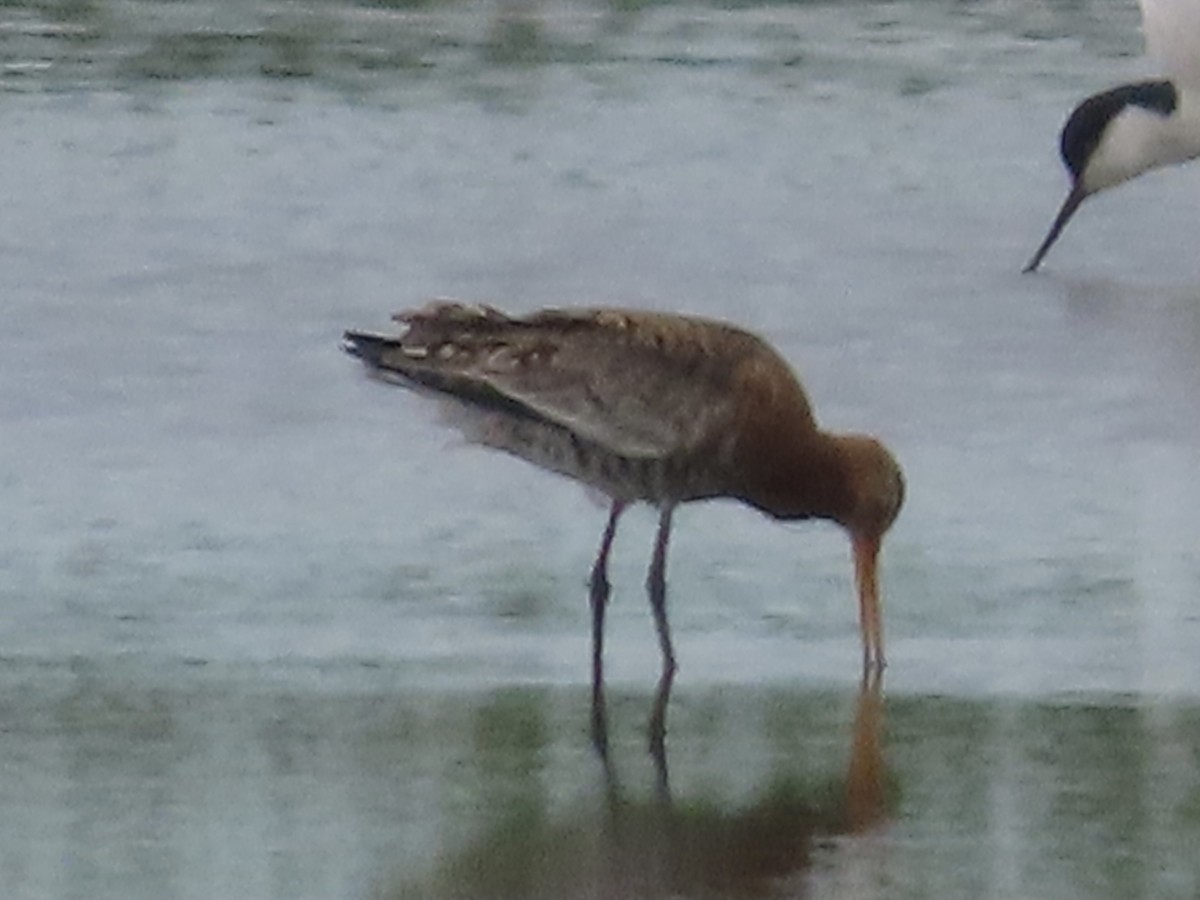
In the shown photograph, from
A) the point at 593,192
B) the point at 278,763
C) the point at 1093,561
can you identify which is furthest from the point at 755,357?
the point at 593,192

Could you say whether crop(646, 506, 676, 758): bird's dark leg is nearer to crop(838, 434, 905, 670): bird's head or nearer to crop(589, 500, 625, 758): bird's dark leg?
crop(589, 500, 625, 758): bird's dark leg

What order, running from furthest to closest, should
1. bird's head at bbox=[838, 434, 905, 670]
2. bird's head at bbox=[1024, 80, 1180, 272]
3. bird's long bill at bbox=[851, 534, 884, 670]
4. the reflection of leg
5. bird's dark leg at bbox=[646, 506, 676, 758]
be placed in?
bird's head at bbox=[1024, 80, 1180, 272], bird's head at bbox=[838, 434, 905, 670], bird's long bill at bbox=[851, 534, 884, 670], bird's dark leg at bbox=[646, 506, 676, 758], the reflection of leg

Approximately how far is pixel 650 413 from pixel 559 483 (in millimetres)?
1394

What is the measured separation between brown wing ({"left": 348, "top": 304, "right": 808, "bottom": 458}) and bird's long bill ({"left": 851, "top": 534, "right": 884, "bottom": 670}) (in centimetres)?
37

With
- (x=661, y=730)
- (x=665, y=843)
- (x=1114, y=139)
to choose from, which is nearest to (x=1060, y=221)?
(x=1114, y=139)

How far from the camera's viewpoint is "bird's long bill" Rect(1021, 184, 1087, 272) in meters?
11.6

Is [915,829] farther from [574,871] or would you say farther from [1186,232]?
[1186,232]

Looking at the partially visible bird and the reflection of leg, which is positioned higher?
the partially visible bird

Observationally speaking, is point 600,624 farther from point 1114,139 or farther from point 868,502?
point 1114,139

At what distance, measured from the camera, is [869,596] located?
7.07 meters

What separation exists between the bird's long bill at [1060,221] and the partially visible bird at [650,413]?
437 cm

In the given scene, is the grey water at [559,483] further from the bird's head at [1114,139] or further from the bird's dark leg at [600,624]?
the bird's head at [1114,139]

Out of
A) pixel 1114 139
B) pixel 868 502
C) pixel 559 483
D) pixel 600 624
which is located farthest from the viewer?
pixel 1114 139

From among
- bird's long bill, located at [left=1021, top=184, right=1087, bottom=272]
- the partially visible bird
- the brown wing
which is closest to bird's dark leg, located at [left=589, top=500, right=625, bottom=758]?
the partially visible bird
